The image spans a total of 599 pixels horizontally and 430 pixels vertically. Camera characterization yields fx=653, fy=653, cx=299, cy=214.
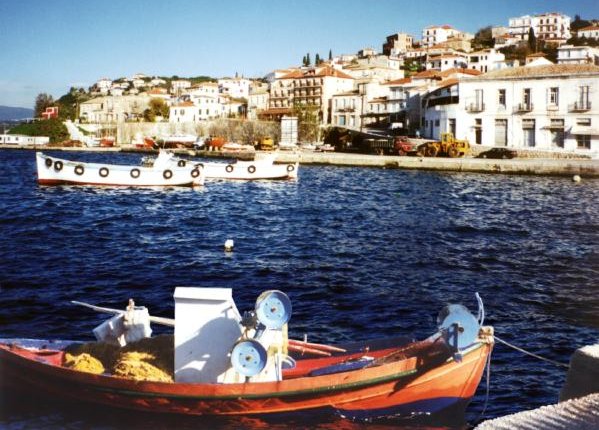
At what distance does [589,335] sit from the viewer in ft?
41.8

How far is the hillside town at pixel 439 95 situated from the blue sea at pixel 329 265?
56.9 ft

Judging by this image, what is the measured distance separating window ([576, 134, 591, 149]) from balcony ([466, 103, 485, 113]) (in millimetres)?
8730

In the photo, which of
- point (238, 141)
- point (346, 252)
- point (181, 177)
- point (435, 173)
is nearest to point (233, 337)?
point (346, 252)

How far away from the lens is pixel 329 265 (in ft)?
63.0

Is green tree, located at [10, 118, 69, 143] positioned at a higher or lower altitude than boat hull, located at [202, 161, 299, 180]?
higher

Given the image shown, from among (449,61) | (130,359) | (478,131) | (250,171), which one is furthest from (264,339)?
(449,61)

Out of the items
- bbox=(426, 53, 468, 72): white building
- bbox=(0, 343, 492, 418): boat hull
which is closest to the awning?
Answer: bbox=(0, 343, 492, 418): boat hull

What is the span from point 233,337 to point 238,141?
91023mm

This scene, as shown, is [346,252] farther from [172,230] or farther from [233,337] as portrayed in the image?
[233,337]

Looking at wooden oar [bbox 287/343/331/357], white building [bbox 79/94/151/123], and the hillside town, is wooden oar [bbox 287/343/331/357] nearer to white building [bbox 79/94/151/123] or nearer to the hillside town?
the hillside town

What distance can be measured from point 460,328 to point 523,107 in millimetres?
49651

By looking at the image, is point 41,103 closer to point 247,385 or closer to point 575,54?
point 575,54

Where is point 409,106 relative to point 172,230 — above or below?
above

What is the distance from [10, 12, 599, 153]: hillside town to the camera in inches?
2084
